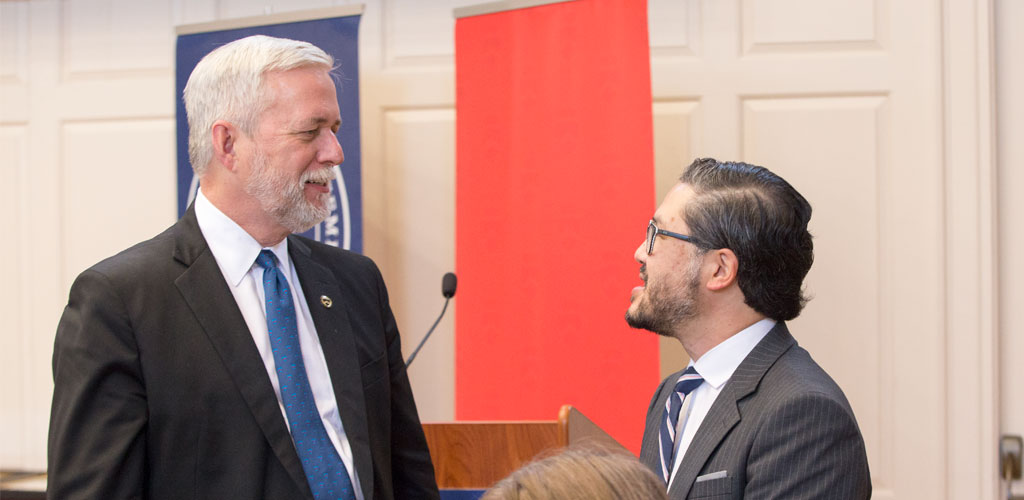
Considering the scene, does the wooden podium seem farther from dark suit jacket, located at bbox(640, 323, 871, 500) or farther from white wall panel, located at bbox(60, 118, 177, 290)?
white wall panel, located at bbox(60, 118, 177, 290)

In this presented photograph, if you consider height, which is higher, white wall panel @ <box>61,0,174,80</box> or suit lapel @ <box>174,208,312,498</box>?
white wall panel @ <box>61,0,174,80</box>

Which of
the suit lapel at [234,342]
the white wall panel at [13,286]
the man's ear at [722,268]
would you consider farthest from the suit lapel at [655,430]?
the white wall panel at [13,286]

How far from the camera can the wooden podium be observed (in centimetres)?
239

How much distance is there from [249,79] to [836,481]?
129 cm

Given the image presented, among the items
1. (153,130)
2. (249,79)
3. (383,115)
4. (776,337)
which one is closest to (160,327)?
(249,79)

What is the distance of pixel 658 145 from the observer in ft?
11.8

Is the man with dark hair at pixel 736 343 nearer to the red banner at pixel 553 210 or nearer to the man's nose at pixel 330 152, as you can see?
the man's nose at pixel 330 152

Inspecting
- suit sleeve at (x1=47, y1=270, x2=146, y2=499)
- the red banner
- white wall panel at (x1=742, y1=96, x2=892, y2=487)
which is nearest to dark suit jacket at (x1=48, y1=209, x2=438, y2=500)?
suit sleeve at (x1=47, y1=270, x2=146, y2=499)

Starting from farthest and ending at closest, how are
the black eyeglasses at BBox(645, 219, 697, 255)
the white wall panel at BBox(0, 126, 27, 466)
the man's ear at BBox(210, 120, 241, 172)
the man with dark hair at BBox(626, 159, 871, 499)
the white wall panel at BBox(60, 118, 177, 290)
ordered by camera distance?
the white wall panel at BBox(0, 126, 27, 466), the white wall panel at BBox(60, 118, 177, 290), the black eyeglasses at BBox(645, 219, 697, 255), the man's ear at BBox(210, 120, 241, 172), the man with dark hair at BBox(626, 159, 871, 499)

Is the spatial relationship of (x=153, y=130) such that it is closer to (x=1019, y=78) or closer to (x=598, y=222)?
(x=598, y=222)

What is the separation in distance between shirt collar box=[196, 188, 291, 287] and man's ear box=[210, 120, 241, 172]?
0.09m

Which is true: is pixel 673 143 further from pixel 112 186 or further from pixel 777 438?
pixel 112 186

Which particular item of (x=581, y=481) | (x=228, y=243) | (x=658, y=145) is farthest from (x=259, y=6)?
(x=581, y=481)

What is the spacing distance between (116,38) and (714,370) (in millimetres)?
3346
